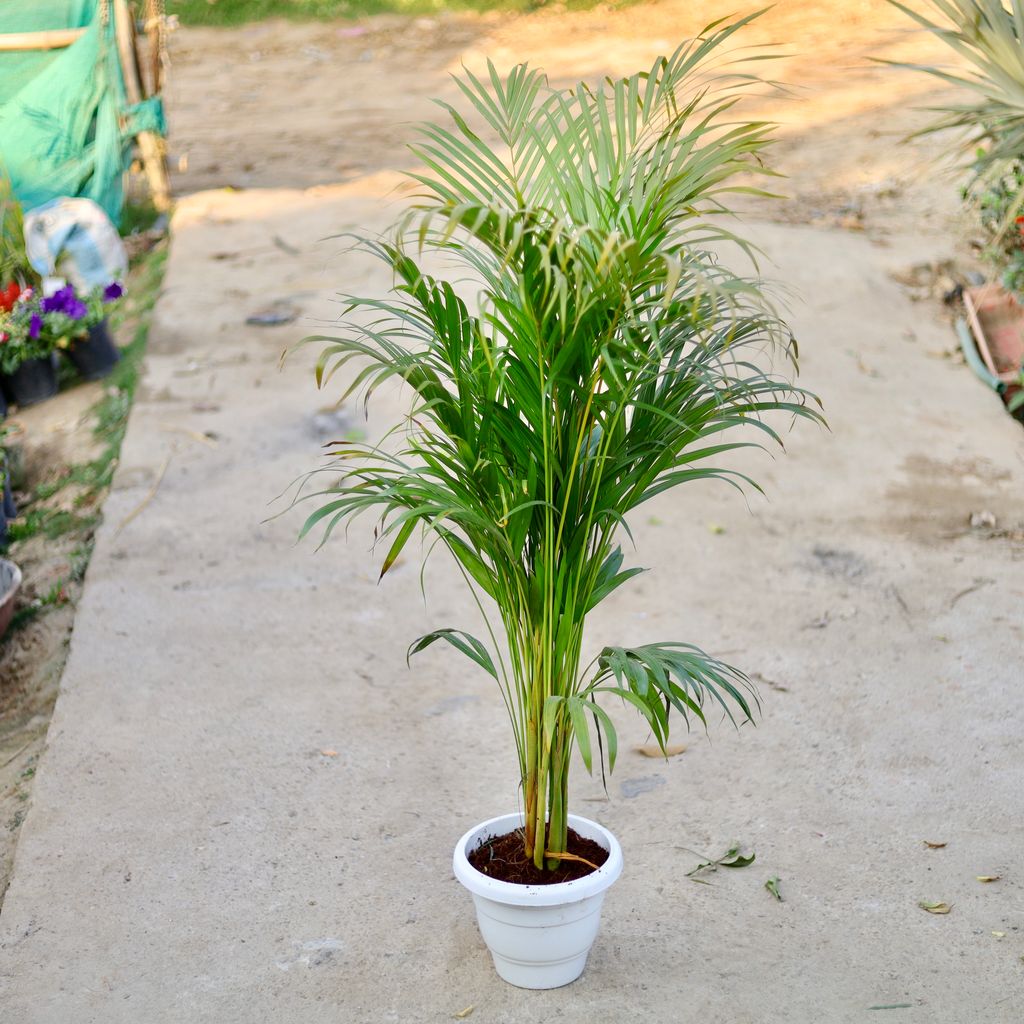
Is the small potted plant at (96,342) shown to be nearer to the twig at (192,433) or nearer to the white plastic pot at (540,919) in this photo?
the twig at (192,433)

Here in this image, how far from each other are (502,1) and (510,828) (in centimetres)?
1232

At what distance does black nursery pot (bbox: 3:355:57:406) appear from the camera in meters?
5.77

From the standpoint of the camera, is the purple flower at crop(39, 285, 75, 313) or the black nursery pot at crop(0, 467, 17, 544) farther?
the purple flower at crop(39, 285, 75, 313)

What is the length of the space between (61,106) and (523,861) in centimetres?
572

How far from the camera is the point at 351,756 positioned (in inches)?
133

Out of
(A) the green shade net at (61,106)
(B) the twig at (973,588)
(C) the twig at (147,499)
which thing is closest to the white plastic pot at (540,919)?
(B) the twig at (973,588)

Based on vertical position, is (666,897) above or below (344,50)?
below

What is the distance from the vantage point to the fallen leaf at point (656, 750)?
11.2 ft

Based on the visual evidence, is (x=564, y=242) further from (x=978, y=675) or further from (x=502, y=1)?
(x=502, y=1)

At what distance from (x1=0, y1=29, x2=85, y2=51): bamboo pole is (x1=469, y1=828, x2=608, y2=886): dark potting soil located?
5.79 m

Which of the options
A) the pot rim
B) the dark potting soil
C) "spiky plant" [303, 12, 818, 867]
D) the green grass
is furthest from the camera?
the green grass

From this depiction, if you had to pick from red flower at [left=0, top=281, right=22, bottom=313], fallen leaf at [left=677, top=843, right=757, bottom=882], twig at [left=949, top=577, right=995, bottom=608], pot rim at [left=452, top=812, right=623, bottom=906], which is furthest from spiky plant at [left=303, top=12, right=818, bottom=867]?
red flower at [left=0, top=281, right=22, bottom=313]

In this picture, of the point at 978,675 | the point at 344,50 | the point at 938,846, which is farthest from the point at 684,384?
the point at 344,50

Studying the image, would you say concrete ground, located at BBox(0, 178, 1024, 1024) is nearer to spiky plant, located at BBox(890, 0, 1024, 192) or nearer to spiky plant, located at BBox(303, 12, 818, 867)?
spiky plant, located at BBox(303, 12, 818, 867)
